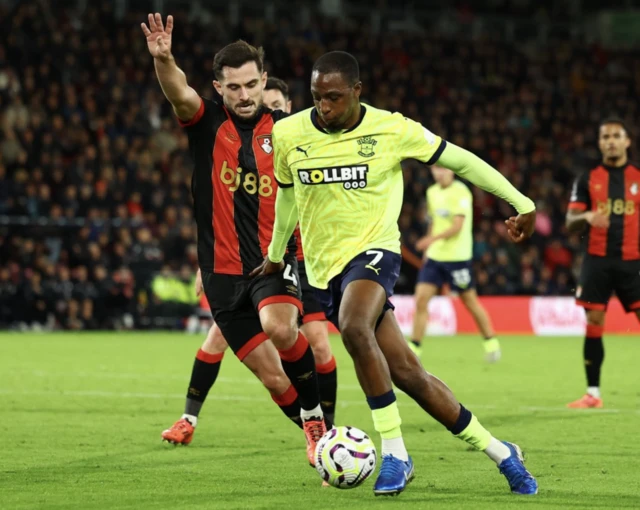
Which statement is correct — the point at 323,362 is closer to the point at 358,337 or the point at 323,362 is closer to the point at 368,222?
the point at 368,222

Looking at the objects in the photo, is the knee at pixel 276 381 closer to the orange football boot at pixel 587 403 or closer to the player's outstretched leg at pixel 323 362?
the player's outstretched leg at pixel 323 362

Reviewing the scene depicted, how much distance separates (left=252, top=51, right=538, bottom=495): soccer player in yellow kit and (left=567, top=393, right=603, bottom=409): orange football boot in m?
4.51

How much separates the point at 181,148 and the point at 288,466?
17.8 meters

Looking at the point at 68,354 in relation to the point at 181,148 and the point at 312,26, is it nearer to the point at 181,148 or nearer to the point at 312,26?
the point at 181,148

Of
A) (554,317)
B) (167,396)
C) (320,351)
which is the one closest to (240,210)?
(320,351)

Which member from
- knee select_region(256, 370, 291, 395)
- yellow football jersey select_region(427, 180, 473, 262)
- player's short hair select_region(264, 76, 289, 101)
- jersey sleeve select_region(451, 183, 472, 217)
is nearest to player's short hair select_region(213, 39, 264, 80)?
player's short hair select_region(264, 76, 289, 101)

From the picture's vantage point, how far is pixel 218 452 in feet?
25.3

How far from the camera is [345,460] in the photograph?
19.1ft

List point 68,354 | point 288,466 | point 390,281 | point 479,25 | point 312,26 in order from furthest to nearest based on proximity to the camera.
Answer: point 479,25
point 312,26
point 68,354
point 288,466
point 390,281

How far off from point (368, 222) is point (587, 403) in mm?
4968

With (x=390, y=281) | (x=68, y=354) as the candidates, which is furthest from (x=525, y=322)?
(x=390, y=281)

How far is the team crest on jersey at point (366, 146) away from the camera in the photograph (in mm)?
6070

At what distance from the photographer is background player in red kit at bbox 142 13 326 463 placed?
7023 mm

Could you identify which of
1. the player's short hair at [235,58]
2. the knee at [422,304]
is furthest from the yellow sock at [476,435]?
the knee at [422,304]
